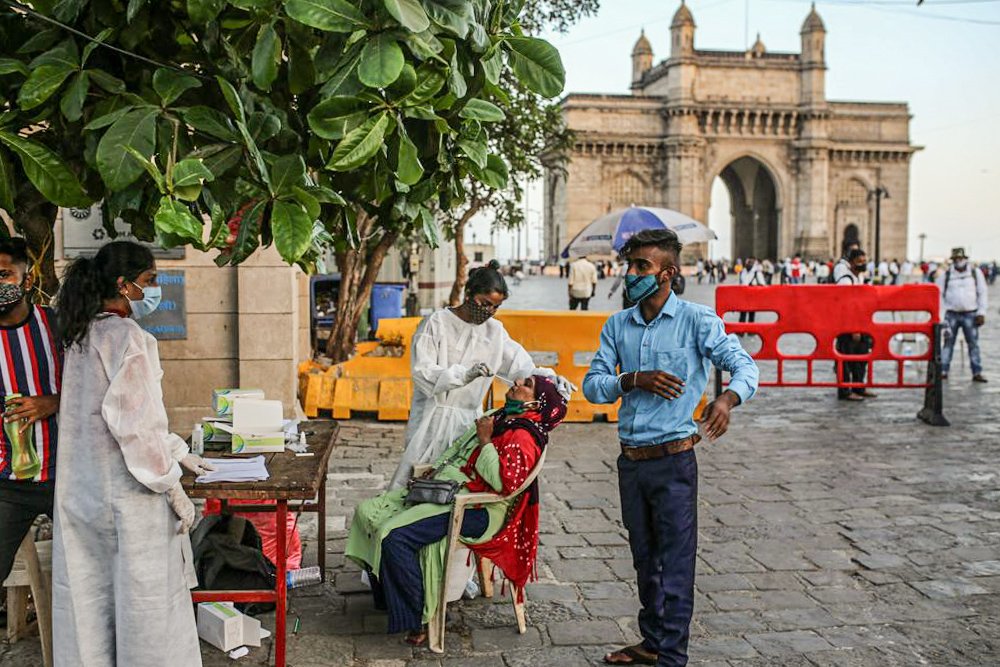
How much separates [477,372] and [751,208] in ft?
244

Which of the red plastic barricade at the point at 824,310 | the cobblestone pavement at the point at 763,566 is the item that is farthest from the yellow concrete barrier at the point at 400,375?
the red plastic barricade at the point at 824,310

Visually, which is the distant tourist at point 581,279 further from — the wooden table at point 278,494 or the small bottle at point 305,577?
the wooden table at point 278,494

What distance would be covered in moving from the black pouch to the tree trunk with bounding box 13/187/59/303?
1.92 metres

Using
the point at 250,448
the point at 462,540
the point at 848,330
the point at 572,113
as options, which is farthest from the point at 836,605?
the point at 572,113

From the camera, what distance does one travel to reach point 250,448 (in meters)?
4.42

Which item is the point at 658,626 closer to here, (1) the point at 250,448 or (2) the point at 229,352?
(1) the point at 250,448

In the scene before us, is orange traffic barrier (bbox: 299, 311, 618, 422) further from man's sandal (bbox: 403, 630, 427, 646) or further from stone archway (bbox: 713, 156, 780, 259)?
stone archway (bbox: 713, 156, 780, 259)

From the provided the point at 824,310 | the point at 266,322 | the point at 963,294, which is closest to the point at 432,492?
the point at 266,322

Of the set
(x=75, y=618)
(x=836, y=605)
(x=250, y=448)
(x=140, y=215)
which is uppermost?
(x=140, y=215)

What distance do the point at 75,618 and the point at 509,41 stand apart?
2361 mm

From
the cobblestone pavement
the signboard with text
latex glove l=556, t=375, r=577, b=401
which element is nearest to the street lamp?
the cobblestone pavement

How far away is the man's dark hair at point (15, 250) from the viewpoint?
3.70 meters

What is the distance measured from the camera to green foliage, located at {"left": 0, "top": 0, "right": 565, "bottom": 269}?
8.37ft

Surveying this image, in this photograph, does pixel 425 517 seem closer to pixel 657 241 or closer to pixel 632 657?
pixel 632 657
